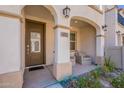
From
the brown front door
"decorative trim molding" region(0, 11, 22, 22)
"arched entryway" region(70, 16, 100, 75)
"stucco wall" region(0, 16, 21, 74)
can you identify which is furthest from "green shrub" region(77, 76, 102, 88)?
"arched entryway" region(70, 16, 100, 75)

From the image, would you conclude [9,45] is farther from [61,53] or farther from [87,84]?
[87,84]

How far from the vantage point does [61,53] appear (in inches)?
181

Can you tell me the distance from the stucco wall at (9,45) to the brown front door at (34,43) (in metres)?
2.62

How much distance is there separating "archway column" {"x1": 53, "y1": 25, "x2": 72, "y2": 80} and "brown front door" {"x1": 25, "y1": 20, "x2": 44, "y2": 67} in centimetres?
207

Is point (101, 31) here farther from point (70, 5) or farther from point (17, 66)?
point (17, 66)

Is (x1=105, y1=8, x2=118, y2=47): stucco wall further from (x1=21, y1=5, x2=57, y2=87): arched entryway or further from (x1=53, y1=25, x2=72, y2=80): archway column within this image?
(x1=53, y1=25, x2=72, y2=80): archway column

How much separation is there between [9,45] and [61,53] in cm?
205

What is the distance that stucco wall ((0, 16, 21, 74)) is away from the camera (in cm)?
308

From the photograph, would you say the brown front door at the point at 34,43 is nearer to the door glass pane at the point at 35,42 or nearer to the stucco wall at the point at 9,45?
the door glass pane at the point at 35,42

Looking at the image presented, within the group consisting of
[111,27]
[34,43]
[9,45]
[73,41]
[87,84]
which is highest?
[111,27]

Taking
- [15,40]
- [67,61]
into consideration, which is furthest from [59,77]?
[15,40]

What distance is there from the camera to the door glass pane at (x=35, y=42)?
6.19 metres

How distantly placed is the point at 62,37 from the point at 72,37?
4.10 m

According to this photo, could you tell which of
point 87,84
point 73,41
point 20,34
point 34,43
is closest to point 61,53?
point 87,84
